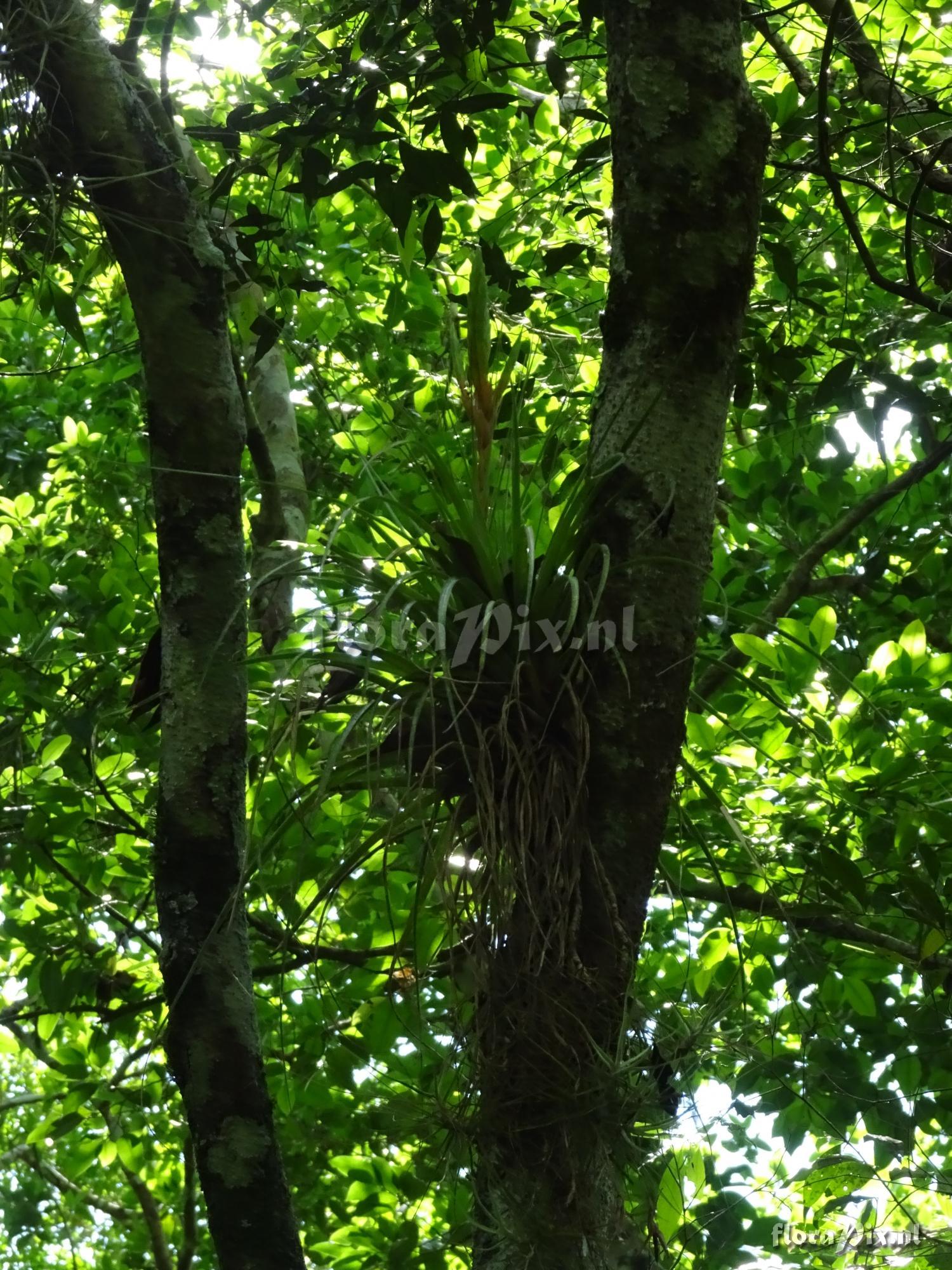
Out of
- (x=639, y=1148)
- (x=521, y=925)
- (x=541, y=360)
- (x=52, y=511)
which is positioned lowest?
(x=639, y=1148)

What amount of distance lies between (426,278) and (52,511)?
4.78 ft

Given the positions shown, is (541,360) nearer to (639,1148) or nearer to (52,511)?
(52,511)

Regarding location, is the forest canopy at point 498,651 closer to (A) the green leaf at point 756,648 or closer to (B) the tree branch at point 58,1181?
(A) the green leaf at point 756,648

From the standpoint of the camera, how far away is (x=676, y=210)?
131cm

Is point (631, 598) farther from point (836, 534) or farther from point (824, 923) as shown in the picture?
point (836, 534)

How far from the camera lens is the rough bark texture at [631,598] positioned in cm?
118

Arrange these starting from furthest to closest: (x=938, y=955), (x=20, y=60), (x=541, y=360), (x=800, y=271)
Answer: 1. (x=800, y=271)
2. (x=541, y=360)
3. (x=938, y=955)
4. (x=20, y=60)

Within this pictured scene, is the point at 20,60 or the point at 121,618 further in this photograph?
the point at 121,618

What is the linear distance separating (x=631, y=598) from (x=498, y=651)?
15 centimetres

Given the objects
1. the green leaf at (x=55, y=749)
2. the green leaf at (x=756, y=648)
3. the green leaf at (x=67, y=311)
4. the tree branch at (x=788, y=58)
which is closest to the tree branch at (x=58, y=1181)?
the green leaf at (x=55, y=749)

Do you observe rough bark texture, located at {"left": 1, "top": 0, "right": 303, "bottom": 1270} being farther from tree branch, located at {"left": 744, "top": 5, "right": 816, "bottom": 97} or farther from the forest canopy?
tree branch, located at {"left": 744, "top": 5, "right": 816, "bottom": 97}

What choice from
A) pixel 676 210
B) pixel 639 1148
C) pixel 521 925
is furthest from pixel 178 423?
pixel 639 1148

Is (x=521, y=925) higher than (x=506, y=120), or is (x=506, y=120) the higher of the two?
(x=506, y=120)

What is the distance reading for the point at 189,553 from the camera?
1.70m
